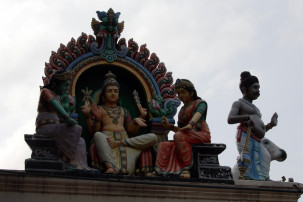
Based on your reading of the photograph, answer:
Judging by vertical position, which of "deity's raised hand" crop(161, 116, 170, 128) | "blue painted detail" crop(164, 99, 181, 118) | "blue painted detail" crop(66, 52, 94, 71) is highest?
"blue painted detail" crop(66, 52, 94, 71)

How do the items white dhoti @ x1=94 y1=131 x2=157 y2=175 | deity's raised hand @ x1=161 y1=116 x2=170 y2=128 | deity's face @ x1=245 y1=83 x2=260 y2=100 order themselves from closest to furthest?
1. white dhoti @ x1=94 y1=131 x2=157 y2=175
2. deity's raised hand @ x1=161 y1=116 x2=170 y2=128
3. deity's face @ x1=245 y1=83 x2=260 y2=100

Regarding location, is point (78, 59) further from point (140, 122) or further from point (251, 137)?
point (251, 137)

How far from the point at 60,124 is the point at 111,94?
58.5 inches

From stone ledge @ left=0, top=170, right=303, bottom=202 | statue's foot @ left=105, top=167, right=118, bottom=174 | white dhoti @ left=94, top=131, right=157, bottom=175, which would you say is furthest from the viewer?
white dhoti @ left=94, top=131, right=157, bottom=175

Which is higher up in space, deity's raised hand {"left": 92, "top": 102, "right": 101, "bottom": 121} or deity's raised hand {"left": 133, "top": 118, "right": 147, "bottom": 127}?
deity's raised hand {"left": 92, "top": 102, "right": 101, "bottom": 121}

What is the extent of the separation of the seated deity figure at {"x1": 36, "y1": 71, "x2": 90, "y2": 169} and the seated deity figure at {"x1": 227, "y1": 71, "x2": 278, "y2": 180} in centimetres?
320

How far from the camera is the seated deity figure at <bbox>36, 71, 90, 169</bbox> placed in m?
11.8

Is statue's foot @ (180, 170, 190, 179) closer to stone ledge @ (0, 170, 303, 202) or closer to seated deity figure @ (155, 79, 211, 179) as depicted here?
seated deity figure @ (155, 79, 211, 179)

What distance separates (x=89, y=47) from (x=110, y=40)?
0.46 meters

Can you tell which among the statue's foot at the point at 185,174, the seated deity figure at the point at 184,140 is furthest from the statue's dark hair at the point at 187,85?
the statue's foot at the point at 185,174

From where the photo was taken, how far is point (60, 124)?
470 inches

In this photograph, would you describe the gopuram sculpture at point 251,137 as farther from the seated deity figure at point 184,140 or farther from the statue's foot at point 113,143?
the statue's foot at point 113,143

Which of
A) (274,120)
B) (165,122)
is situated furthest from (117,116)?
(274,120)

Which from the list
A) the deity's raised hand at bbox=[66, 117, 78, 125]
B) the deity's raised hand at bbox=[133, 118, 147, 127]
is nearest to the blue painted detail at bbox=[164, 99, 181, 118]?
the deity's raised hand at bbox=[133, 118, 147, 127]
